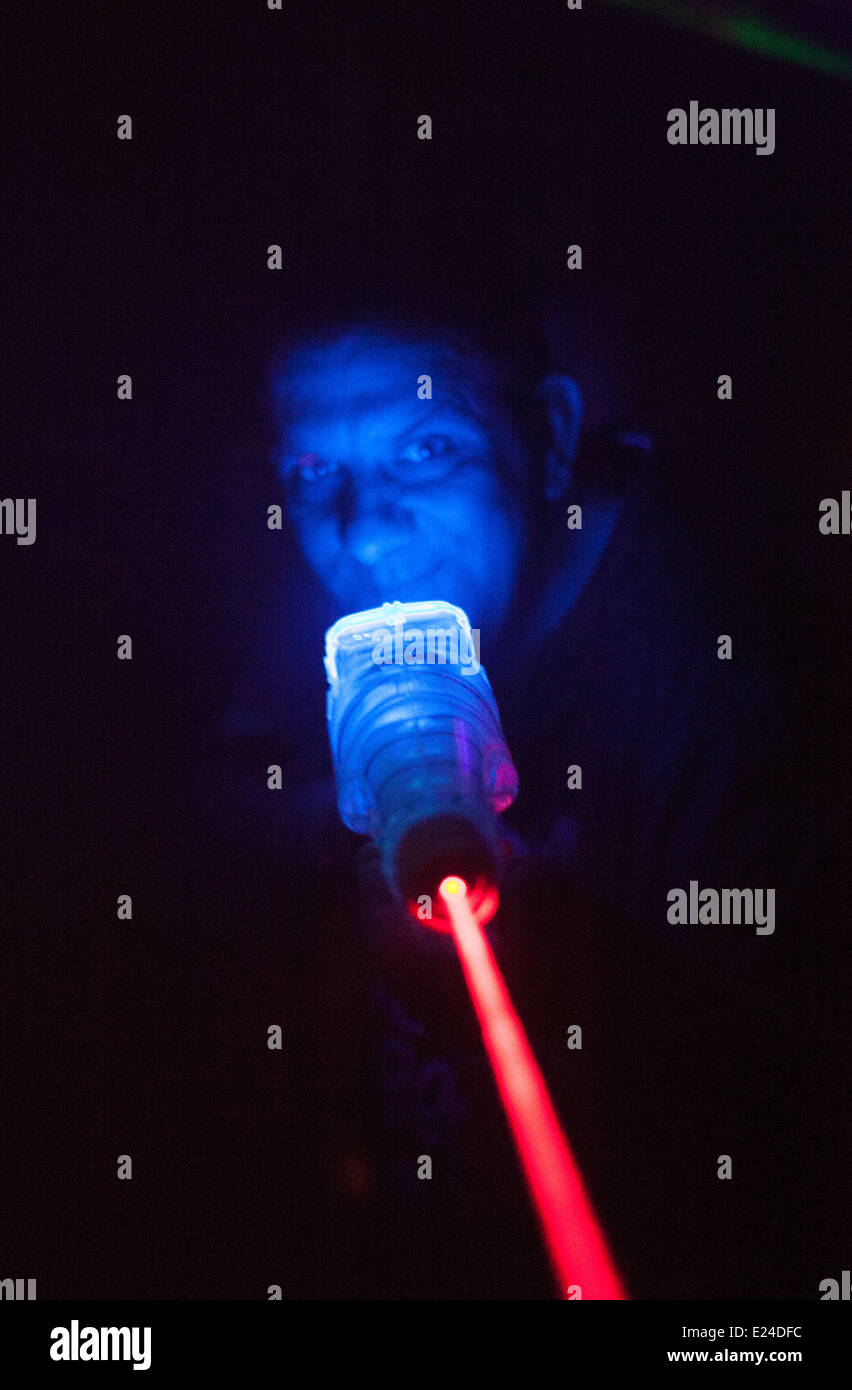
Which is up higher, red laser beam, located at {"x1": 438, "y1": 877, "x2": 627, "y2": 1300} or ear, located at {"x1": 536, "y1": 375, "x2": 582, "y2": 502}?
ear, located at {"x1": 536, "y1": 375, "x2": 582, "y2": 502}

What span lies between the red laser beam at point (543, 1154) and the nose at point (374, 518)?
0.69 meters

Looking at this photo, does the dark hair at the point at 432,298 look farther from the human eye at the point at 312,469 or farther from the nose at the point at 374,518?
the nose at the point at 374,518

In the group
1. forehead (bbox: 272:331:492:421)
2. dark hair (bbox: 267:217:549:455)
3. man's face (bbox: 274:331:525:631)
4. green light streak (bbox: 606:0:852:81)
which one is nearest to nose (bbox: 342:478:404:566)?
man's face (bbox: 274:331:525:631)

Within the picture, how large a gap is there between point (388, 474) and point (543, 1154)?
113cm

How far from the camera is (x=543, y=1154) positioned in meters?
1.76

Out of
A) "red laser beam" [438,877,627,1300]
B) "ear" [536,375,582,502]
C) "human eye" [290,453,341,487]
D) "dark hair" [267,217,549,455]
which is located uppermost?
"dark hair" [267,217,549,455]

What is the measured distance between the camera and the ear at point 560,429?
195 cm

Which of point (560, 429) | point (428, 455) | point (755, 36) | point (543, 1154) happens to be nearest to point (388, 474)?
point (428, 455)

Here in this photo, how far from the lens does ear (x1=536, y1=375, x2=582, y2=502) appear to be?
1.95 meters

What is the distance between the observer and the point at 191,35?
75.8 inches

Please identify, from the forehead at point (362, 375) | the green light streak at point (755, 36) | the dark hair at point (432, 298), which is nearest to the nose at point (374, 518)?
the forehead at point (362, 375)

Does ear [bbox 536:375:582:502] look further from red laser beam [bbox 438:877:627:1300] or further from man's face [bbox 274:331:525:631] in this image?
red laser beam [bbox 438:877:627:1300]

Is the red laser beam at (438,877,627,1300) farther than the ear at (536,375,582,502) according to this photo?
No
